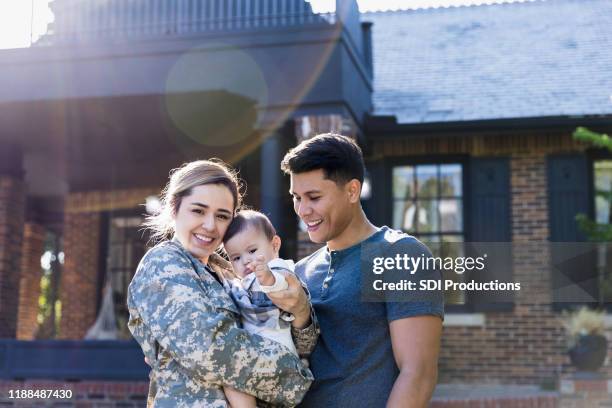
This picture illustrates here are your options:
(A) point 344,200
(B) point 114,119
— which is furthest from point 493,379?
(A) point 344,200

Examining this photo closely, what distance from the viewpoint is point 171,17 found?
855 centimetres

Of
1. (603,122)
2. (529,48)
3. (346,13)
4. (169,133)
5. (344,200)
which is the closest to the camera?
(344,200)

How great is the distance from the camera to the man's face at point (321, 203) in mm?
2820

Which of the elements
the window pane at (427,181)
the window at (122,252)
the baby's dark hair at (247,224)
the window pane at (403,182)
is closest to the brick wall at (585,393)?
the window pane at (427,181)

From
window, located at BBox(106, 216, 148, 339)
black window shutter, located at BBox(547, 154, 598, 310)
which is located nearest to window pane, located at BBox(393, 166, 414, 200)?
black window shutter, located at BBox(547, 154, 598, 310)

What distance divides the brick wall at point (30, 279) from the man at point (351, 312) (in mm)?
11510

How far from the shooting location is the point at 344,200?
2.85m

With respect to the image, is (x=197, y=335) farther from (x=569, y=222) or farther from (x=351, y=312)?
(x=569, y=222)

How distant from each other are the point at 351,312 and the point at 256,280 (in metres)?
0.40

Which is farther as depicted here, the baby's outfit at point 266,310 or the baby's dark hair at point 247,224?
the baby's dark hair at point 247,224

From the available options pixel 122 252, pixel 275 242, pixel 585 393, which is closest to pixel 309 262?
pixel 275 242

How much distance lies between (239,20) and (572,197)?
4604 mm

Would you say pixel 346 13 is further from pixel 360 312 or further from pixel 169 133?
pixel 360 312

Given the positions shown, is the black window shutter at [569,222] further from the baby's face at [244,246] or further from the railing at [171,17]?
the baby's face at [244,246]
